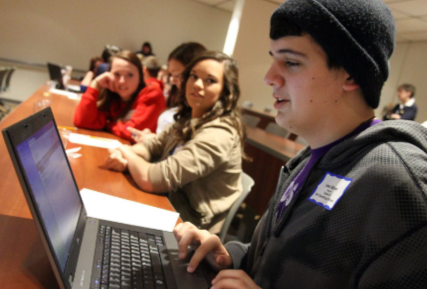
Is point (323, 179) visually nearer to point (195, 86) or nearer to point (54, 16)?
point (195, 86)

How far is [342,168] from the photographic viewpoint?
24.3 inches

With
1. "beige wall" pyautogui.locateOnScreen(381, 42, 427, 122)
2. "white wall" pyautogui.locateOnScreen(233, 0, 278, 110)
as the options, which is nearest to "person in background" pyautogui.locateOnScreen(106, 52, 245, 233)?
"white wall" pyautogui.locateOnScreen(233, 0, 278, 110)

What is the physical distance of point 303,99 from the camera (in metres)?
0.67

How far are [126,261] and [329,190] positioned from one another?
1.46 ft

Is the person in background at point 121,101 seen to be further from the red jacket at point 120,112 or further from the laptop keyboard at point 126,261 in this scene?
the laptop keyboard at point 126,261

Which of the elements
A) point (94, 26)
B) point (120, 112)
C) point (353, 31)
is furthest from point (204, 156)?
point (94, 26)

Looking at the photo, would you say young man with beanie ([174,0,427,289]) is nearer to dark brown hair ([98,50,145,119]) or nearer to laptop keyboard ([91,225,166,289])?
laptop keyboard ([91,225,166,289])

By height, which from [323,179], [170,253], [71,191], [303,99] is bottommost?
[170,253]

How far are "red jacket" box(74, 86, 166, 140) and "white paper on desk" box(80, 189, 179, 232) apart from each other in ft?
3.48

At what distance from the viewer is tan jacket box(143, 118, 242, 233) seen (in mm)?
1230

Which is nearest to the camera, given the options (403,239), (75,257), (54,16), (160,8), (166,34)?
(403,239)

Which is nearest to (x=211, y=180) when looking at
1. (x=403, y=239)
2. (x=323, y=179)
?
(x=323, y=179)

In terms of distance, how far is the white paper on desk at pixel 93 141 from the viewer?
5.34ft

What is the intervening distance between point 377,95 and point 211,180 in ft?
2.84
